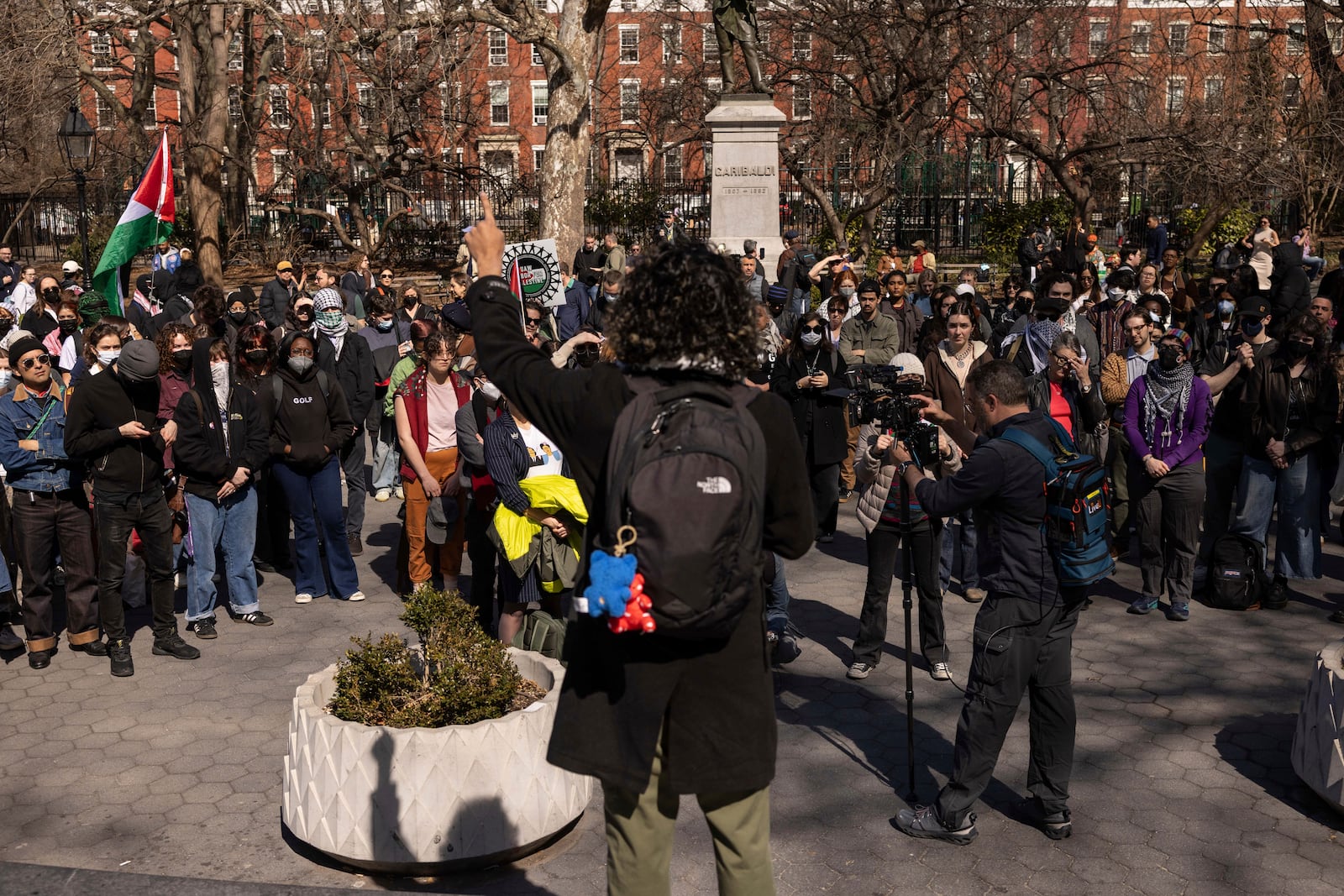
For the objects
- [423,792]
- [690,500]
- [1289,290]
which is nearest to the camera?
[690,500]

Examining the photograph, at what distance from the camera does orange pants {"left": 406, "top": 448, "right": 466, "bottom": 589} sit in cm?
887

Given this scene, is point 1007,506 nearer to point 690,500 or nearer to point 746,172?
point 690,500

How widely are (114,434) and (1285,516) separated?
7.43m

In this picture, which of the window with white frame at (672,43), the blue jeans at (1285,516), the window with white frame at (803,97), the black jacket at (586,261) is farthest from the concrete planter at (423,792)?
the window with white frame at (672,43)

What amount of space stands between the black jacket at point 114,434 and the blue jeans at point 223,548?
66 centimetres

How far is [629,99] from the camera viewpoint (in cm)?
5406

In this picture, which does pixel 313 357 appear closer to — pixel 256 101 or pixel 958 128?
pixel 256 101

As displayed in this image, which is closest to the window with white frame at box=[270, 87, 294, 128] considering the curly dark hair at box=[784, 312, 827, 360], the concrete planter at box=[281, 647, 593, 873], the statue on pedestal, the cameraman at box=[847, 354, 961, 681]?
the statue on pedestal

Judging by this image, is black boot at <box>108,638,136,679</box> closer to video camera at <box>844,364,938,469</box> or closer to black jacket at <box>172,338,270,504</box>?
black jacket at <box>172,338,270,504</box>

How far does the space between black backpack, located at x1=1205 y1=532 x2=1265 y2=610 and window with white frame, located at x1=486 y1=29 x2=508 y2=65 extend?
174ft

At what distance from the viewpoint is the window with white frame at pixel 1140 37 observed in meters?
33.8

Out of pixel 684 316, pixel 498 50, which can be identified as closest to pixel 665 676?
pixel 684 316

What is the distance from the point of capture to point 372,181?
2969cm

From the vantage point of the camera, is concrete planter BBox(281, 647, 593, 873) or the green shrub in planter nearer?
concrete planter BBox(281, 647, 593, 873)
